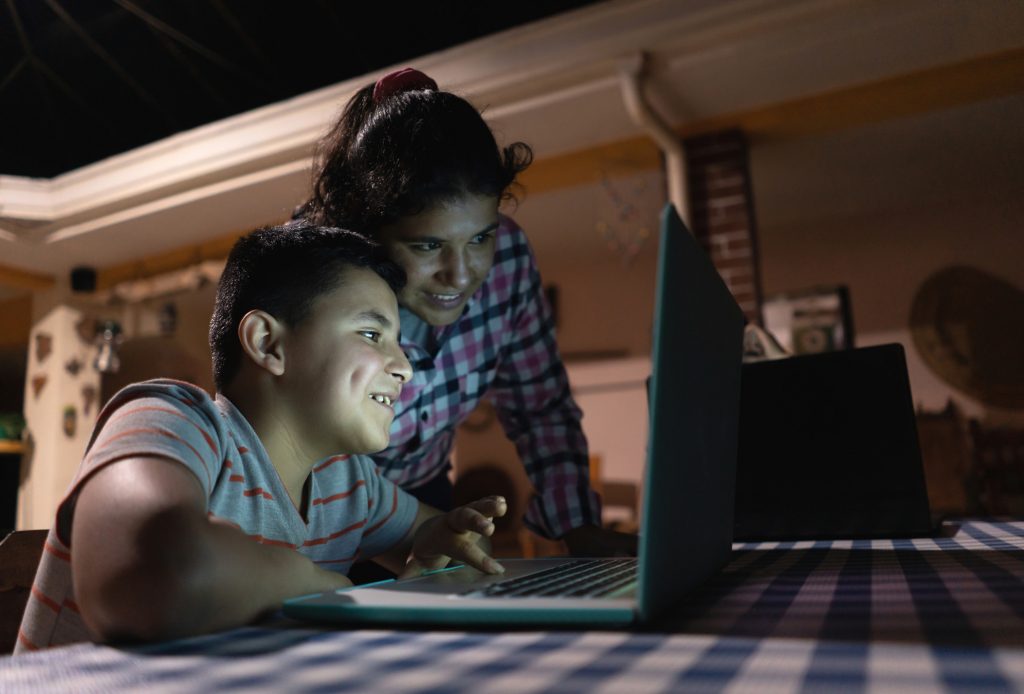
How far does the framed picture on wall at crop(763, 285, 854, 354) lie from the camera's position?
4172 millimetres

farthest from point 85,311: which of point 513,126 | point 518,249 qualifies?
point 518,249

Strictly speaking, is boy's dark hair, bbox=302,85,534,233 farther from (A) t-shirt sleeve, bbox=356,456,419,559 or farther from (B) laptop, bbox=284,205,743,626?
(B) laptop, bbox=284,205,743,626

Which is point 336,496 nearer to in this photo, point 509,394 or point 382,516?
point 382,516

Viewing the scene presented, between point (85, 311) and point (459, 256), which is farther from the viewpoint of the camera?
point (85, 311)

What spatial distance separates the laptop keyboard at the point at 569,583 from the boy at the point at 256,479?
0.09 meters

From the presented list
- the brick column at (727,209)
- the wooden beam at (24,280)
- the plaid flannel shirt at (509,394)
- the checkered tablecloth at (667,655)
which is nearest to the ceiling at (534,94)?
the brick column at (727,209)

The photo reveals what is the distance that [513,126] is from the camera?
11.1 feet

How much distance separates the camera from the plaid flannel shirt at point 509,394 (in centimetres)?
124

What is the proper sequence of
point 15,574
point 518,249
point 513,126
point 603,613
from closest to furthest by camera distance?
point 603,613 → point 15,574 → point 518,249 → point 513,126

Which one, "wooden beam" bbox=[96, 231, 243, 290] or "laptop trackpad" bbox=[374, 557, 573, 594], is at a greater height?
"wooden beam" bbox=[96, 231, 243, 290]

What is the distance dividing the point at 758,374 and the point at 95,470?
2.94 feet

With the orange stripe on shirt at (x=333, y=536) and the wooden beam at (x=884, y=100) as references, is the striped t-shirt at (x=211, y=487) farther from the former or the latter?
the wooden beam at (x=884, y=100)

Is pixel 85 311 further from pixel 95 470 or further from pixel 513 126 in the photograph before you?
pixel 95 470

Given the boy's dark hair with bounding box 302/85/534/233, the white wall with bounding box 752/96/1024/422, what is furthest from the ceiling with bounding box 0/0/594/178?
the boy's dark hair with bounding box 302/85/534/233
